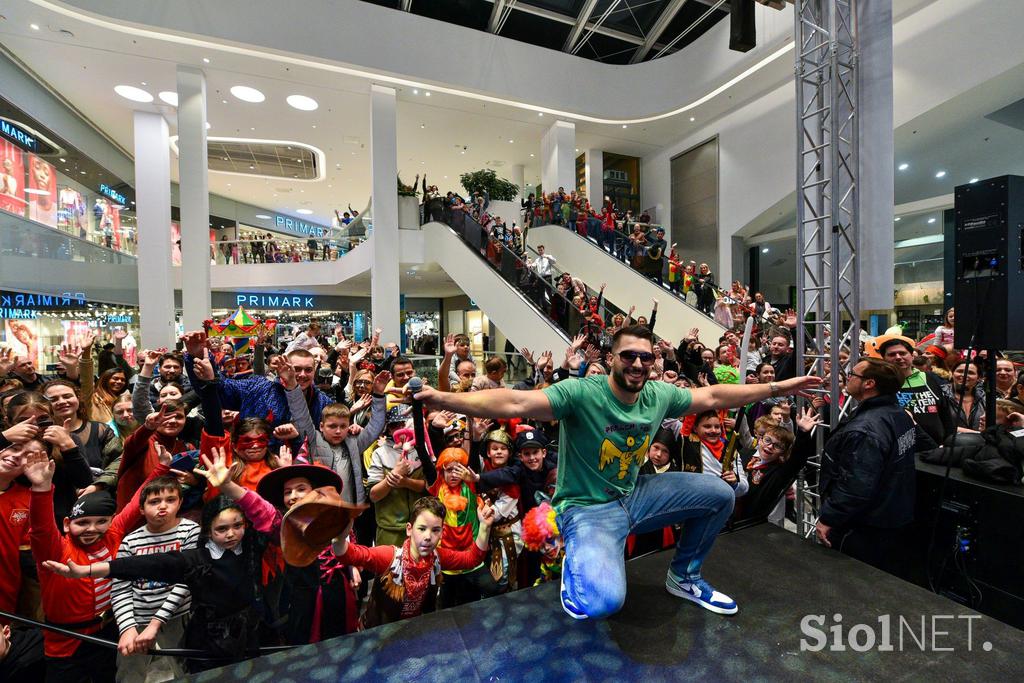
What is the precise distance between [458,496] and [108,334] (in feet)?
59.2

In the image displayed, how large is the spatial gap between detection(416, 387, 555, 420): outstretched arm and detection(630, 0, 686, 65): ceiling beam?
54.9 feet

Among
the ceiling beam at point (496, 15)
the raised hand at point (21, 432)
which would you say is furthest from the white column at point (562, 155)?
the raised hand at point (21, 432)

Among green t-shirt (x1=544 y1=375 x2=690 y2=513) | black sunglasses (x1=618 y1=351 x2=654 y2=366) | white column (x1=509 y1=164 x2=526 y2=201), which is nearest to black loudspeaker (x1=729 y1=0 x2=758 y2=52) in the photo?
black sunglasses (x1=618 y1=351 x2=654 y2=366)

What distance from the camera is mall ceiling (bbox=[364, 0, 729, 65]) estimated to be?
47.3ft

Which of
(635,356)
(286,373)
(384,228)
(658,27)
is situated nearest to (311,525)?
(635,356)

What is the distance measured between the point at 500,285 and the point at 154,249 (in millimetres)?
9672

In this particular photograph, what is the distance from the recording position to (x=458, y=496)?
116 inches

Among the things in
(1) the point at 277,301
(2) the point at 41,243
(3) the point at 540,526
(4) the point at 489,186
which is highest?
(4) the point at 489,186

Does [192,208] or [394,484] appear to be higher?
[192,208]

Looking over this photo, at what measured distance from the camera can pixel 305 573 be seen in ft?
7.89

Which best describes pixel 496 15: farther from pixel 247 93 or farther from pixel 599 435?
pixel 599 435

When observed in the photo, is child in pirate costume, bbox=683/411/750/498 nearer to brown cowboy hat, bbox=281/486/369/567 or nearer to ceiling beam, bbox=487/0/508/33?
brown cowboy hat, bbox=281/486/369/567

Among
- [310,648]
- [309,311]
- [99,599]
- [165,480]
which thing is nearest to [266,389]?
[165,480]

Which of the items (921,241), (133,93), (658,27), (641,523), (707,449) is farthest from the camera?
(658,27)
